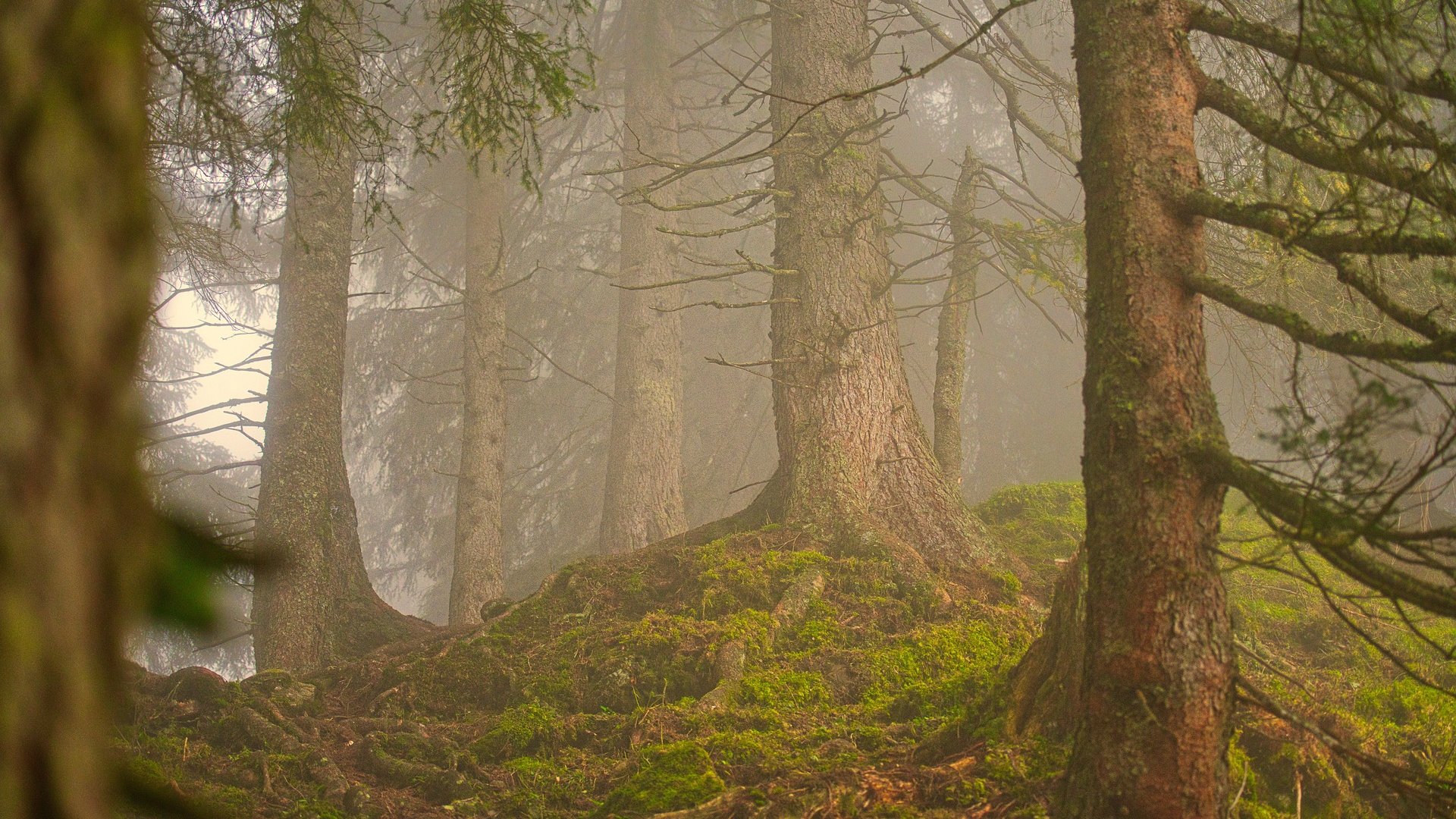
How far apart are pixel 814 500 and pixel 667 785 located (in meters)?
3.23

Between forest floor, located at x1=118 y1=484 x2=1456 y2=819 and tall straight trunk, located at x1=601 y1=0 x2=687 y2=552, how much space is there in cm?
503

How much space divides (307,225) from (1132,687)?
25.3 feet

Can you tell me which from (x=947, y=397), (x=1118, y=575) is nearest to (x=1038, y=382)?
(x=947, y=397)

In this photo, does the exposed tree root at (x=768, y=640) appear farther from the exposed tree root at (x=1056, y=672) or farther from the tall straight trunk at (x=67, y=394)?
the tall straight trunk at (x=67, y=394)

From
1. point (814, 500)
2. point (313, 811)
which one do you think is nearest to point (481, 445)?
point (814, 500)

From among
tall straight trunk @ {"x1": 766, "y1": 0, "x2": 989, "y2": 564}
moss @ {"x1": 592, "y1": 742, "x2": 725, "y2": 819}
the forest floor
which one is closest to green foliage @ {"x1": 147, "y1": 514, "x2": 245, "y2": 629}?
the forest floor

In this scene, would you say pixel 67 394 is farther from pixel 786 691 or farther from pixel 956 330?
pixel 956 330

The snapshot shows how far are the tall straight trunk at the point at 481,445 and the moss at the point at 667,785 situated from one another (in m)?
7.14

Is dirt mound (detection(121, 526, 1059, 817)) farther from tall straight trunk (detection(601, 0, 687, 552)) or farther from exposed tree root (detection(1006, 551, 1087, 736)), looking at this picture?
tall straight trunk (detection(601, 0, 687, 552))

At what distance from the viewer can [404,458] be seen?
17375mm

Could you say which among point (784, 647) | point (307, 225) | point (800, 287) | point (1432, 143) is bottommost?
point (784, 647)

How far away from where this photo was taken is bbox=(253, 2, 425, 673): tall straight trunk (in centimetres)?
693

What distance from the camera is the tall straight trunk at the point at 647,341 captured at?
12000 mm

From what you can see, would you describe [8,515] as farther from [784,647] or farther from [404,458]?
[404,458]
